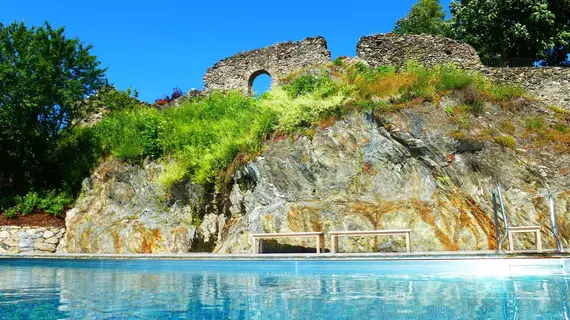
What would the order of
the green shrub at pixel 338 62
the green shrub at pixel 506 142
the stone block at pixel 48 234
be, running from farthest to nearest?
the green shrub at pixel 338 62, the stone block at pixel 48 234, the green shrub at pixel 506 142

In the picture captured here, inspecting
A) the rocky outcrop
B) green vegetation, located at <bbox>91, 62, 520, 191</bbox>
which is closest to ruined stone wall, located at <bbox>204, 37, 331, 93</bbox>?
green vegetation, located at <bbox>91, 62, 520, 191</bbox>

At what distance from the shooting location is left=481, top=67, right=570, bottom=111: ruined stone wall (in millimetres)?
14211

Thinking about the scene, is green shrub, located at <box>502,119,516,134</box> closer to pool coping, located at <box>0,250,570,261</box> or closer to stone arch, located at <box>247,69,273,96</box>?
pool coping, located at <box>0,250,570,261</box>

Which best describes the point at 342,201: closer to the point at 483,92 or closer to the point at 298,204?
the point at 298,204

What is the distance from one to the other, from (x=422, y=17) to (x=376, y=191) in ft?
64.7

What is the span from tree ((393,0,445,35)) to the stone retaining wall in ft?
70.1

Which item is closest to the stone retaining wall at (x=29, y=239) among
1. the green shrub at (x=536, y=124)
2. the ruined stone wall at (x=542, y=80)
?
the green shrub at (x=536, y=124)

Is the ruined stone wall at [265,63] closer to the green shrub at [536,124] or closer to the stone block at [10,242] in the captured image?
the green shrub at [536,124]

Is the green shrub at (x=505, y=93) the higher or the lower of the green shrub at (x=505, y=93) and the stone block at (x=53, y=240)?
the higher

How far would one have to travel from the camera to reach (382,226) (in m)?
10.3

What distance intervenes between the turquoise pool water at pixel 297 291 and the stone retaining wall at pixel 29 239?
5.29 metres

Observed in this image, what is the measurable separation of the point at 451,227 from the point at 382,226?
1.40 metres

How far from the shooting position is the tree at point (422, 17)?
2733cm

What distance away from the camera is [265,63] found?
746 inches
